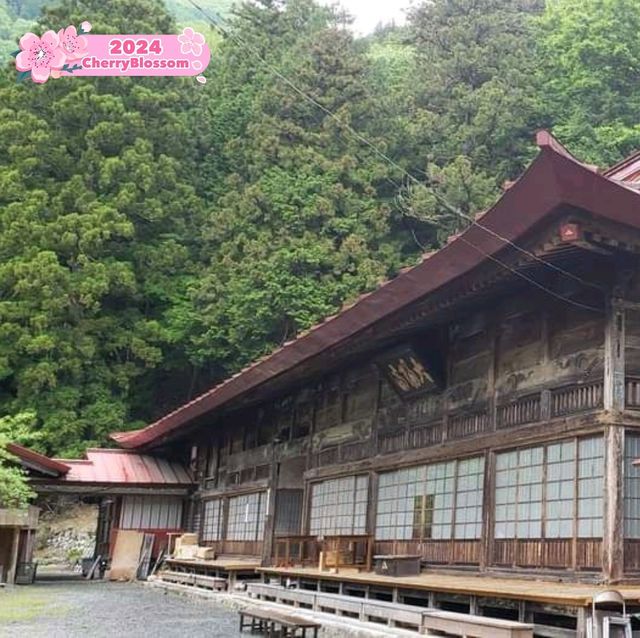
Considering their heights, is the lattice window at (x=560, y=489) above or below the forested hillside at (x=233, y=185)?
below

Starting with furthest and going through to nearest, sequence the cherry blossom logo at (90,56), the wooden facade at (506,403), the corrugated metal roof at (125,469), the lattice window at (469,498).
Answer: the cherry blossom logo at (90,56)
the corrugated metal roof at (125,469)
the lattice window at (469,498)
the wooden facade at (506,403)

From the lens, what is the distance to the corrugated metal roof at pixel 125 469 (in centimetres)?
2498

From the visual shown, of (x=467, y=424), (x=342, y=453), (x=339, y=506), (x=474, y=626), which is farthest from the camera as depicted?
(x=342, y=453)

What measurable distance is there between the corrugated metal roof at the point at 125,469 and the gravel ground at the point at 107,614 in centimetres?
495

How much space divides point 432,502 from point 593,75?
27029 mm

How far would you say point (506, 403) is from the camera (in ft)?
38.5

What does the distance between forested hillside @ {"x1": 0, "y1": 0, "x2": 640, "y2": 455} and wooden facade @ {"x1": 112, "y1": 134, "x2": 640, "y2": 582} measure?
1457 centimetres

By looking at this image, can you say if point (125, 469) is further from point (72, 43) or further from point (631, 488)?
point (631, 488)

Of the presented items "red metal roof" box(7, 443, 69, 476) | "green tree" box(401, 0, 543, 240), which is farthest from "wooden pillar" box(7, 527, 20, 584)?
"green tree" box(401, 0, 543, 240)

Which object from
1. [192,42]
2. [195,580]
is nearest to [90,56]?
[192,42]

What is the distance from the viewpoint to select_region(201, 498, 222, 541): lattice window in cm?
2406

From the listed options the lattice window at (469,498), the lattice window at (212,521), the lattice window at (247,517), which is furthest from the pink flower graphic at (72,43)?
the lattice window at (469,498)

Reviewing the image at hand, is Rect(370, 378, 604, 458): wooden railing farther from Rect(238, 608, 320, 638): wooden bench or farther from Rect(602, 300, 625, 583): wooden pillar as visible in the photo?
Rect(238, 608, 320, 638): wooden bench

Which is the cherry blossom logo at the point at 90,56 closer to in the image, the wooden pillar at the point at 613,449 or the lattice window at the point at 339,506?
the lattice window at the point at 339,506
